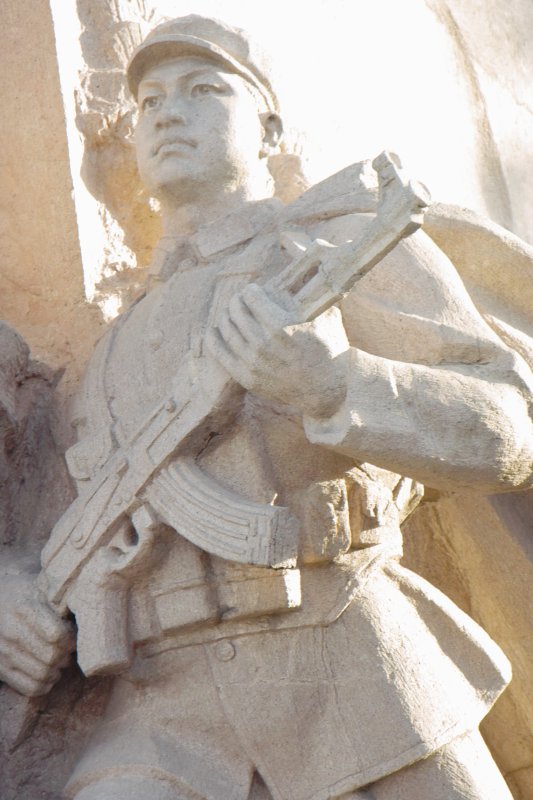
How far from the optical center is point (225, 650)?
3166mm

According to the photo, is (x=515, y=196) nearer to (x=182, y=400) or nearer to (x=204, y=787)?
(x=182, y=400)

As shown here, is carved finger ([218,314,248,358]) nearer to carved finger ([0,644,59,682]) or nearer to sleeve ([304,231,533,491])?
sleeve ([304,231,533,491])

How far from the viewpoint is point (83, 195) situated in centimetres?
415

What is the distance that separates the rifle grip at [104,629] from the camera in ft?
10.4

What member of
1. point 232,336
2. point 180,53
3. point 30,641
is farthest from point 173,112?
point 30,641

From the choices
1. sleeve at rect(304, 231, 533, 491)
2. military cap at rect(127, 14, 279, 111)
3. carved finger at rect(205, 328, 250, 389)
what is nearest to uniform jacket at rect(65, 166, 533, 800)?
sleeve at rect(304, 231, 533, 491)

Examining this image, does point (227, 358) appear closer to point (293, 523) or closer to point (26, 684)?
point (293, 523)

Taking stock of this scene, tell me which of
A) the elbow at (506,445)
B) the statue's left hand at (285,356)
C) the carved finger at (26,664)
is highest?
the statue's left hand at (285,356)

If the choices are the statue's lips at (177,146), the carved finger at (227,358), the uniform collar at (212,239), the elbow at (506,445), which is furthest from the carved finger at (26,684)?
the statue's lips at (177,146)

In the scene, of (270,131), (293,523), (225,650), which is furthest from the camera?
(270,131)

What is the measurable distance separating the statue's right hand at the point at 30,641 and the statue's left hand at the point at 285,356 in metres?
0.73

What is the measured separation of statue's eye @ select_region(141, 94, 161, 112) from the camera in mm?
3674

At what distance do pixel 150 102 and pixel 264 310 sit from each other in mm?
955

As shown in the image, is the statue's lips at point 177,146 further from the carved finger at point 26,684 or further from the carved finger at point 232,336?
the carved finger at point 26,684
